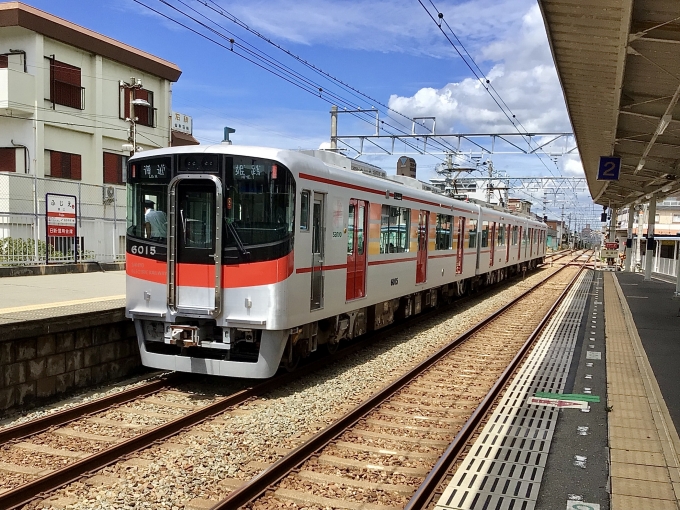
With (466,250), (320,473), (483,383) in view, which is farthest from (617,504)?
(466,250)

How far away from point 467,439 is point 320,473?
1.54 meters

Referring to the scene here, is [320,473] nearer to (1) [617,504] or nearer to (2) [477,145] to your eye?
(1) [617,504]

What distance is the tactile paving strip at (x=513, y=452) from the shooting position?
457 centimetres

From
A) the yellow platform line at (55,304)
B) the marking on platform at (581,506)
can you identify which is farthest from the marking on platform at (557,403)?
the yellow platform line at (55,304)

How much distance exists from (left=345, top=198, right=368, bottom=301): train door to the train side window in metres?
1.47

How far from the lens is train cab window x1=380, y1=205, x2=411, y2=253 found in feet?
34.8

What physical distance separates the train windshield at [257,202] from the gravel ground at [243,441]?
1968mm

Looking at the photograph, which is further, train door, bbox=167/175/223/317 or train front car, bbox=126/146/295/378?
train door, bbox=167/175/223/317

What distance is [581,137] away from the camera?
46.2ft

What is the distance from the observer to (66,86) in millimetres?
20703

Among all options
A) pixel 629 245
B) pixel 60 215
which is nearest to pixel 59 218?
pixel 60 215

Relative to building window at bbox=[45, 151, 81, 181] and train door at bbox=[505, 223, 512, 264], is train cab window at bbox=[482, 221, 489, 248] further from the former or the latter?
building window at bbox=[45, 151, 81, 181]

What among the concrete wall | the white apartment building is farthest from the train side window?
the white apartment building

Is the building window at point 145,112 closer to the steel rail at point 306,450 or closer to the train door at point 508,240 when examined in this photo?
the train door at point 508,240
